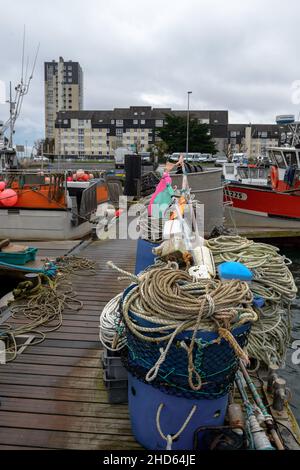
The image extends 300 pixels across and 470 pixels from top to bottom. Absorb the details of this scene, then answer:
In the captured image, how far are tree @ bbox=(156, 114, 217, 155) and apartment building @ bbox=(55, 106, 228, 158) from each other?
30767 millimetres

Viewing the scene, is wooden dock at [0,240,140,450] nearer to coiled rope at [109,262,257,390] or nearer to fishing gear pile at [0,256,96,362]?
fishing gear pile at [0,256,96,362]

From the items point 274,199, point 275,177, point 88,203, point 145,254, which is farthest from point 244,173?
point 145,254

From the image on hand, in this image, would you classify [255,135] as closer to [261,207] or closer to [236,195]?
[236,195]

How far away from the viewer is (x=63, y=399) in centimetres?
321

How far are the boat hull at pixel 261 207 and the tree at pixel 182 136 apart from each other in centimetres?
3634

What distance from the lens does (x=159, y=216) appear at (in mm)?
5395

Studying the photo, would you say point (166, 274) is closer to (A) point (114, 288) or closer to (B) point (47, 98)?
(A) point (114, 288)

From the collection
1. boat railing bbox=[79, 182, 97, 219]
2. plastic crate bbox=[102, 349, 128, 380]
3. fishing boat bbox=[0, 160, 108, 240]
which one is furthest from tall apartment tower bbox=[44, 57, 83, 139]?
plastic crate bbox=[102, 349, 128, 380]

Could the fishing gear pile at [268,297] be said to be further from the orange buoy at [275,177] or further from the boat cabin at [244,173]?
the boat cabin at [244,173]

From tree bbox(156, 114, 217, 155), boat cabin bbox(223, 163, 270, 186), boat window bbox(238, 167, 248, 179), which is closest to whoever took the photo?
boat cabin bbox(223, 163, 270, 186)

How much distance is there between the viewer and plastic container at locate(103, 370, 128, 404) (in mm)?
3107

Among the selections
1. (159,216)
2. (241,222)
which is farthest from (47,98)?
(159,216)

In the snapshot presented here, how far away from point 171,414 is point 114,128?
296 feet
